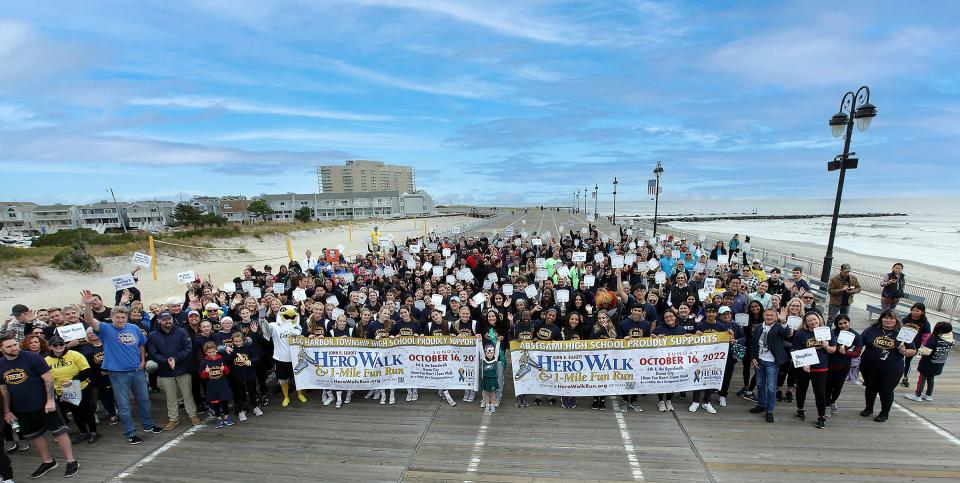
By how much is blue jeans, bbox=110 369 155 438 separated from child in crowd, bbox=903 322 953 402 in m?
11.9

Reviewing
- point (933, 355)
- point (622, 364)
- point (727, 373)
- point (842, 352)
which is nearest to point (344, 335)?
point (622, 364)

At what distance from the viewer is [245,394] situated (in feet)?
22.9

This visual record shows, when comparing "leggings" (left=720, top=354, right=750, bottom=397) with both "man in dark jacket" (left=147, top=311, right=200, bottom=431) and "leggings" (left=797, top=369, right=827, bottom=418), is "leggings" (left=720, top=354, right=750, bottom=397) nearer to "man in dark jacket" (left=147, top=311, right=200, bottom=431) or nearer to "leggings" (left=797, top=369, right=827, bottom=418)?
"leggings" (left=797, top=369, right=827, bottom=418)

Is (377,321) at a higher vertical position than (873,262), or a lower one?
higher

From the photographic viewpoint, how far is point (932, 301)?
12.0 m

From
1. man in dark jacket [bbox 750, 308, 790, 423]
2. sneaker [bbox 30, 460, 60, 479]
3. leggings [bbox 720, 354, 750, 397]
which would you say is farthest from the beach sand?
man in dark jacket [bbox 750, 308, 790, 423]

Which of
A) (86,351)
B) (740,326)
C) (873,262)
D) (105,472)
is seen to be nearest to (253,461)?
(105,472)

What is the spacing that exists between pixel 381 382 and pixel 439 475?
7.57ft

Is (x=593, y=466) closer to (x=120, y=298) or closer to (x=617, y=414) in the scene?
(x=617, y=414)

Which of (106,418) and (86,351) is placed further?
(106,418)

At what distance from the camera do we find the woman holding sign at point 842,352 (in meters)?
5.98

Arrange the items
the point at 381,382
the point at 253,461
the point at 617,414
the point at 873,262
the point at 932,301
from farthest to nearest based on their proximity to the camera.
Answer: the point at 873,262 → the point at 932,301 → the point at 381,382 → the point at 617,414 → the point at 253,461

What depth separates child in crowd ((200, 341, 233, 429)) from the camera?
20.9 feet

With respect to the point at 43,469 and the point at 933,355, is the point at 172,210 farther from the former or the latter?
the point at 933,355
